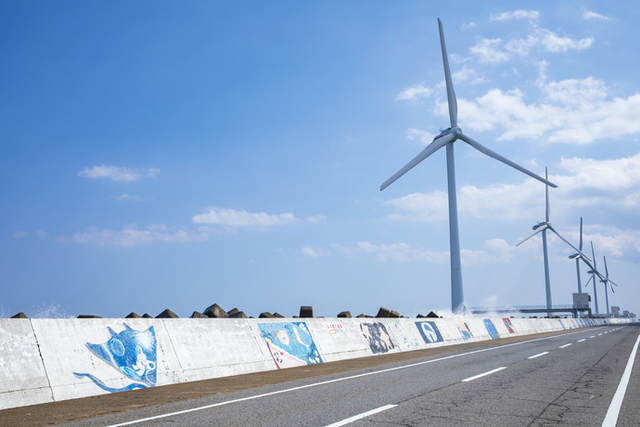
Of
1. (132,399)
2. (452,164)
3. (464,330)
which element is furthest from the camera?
(452,164)

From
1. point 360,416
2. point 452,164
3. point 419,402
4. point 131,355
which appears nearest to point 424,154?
point 452,164

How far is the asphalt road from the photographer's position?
282 inches

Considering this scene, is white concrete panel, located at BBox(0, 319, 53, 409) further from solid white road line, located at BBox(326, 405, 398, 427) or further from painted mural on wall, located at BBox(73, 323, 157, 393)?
solid white road line, located at BBox(326, 405, 398, 427)

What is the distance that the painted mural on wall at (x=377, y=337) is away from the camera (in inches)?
836

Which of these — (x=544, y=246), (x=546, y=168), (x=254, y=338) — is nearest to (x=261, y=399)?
(x=254, y=338)

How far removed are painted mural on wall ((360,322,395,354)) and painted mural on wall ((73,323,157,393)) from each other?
36.8 feet

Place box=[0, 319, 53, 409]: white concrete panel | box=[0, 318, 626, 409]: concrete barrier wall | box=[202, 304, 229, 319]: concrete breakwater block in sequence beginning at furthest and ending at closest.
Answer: box=[202, 304, 229, 319]: concrete breakwater block
box=[0, 318, 626, 409]: concrete barrier wall
box=[0, 319, 53, 409]: white concrete panel

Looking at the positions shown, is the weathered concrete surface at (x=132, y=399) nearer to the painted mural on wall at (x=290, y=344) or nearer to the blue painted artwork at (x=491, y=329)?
the painted mural on wall at (x=290, y=344)

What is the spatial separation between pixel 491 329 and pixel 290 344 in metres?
24.3

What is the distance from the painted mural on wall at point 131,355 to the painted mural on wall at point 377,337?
11225mm

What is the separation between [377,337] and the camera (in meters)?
21.9

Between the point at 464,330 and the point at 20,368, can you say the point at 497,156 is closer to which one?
the point at 464,330

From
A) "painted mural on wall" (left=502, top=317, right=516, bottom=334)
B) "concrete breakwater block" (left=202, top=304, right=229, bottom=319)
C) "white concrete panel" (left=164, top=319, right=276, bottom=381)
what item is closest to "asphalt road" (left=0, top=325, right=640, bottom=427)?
"white concrete panel" (left=164, top=319, right=276, bottom=381)

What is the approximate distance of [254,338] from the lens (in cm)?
1518
